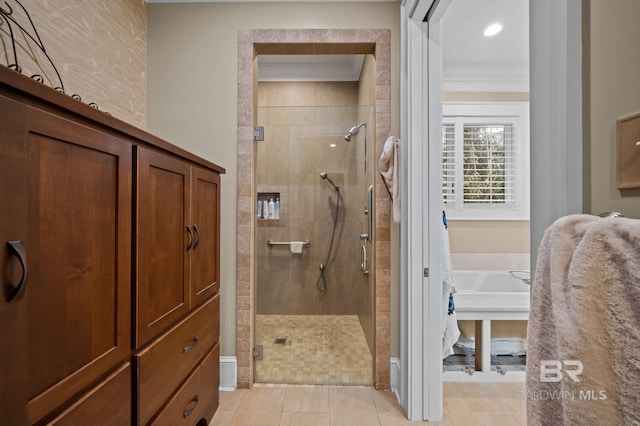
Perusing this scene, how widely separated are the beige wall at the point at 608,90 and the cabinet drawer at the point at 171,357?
1267mm

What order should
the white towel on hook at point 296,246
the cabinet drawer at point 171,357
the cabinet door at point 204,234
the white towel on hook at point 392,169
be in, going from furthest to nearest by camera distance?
the white towel on hook at point 296,246 < the white towel on hook at point 392,169 < the cabinet door at point 204,234 < the cabinet drawer at point 171,357

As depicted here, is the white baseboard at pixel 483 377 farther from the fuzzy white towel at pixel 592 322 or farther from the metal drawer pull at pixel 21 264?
the metal drawer pull at pixel 21 264

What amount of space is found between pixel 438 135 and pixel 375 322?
125cm

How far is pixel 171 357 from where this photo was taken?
1.24 metres

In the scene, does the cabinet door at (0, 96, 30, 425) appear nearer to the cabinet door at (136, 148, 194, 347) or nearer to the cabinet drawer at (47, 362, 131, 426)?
the cabinet drawer at (47, 362, 131, 426)

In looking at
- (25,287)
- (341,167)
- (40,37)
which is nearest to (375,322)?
(341,167)

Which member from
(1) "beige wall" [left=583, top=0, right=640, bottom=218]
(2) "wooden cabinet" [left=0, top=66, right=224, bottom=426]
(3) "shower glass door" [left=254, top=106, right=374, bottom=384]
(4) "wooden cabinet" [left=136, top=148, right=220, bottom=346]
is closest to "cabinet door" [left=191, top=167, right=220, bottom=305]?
(4) "wooden cabinet" [left=136, top=148, right=220, bottom=346]

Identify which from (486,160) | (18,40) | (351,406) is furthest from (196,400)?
(486,160)

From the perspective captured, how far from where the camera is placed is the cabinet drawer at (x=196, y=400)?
1234mm

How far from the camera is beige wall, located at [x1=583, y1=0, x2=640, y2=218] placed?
492 mm

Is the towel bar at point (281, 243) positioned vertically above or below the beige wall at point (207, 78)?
below

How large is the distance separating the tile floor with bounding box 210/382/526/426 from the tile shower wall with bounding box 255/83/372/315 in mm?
582

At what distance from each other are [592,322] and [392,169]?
62.0 inches

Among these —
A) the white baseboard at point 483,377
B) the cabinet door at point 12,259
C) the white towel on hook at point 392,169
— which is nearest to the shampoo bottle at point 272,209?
the white towel on hook at point 392,169
